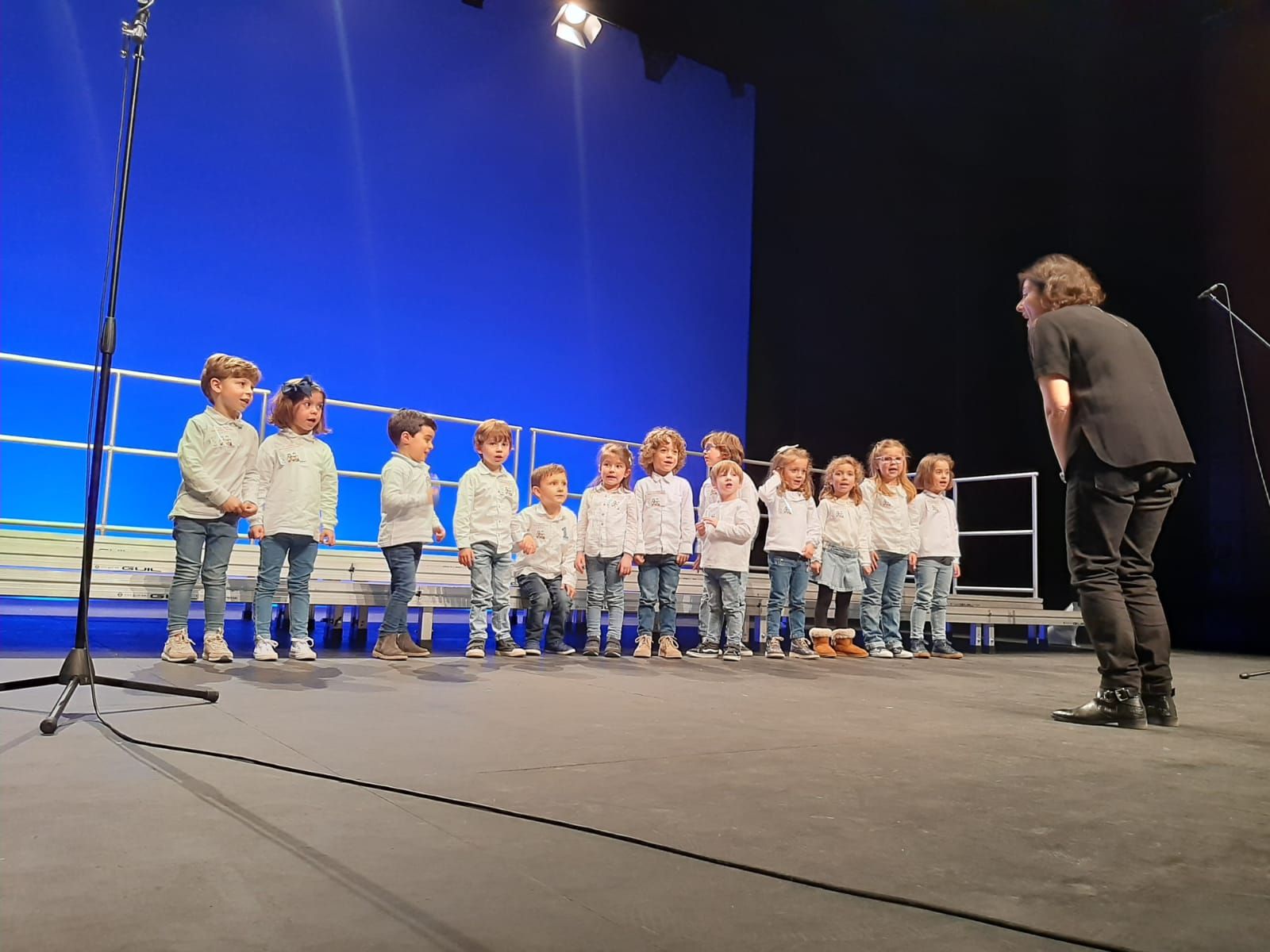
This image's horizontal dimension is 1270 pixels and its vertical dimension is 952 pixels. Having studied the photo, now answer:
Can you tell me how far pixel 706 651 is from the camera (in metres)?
4.42

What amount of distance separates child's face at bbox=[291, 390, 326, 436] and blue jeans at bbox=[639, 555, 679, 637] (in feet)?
5.76

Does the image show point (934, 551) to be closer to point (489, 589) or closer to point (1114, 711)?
point (489, 589)

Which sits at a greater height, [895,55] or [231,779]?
[895,55]

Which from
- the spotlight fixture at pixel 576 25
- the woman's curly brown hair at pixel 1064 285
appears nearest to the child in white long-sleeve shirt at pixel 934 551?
the woman's curly brown hair at pixel 1064 285

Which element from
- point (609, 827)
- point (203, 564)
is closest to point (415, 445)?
point (203, 564)

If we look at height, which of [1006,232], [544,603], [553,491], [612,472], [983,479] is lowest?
[544,603]

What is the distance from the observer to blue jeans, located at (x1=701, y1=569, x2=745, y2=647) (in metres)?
4.38

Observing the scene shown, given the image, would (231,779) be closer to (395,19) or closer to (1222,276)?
(395,19)

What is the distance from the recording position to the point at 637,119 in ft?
25.0

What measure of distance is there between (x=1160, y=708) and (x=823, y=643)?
7.96ft

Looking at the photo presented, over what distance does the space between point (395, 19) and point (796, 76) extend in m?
3.40

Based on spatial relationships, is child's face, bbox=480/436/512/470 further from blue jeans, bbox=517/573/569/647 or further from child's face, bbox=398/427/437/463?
blue jeans, bbox=517/573/569/647

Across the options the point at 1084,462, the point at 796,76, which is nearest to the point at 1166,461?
the point at 1084,462

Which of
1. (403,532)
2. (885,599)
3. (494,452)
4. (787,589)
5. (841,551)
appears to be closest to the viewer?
(403,532)
